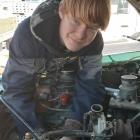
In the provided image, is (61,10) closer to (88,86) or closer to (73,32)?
(73,32)

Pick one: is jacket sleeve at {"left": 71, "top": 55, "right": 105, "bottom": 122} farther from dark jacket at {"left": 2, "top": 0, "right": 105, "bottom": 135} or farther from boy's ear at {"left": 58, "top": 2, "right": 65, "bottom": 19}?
boy's ear at {"left": 58, "top": 2, "right": 65, "bottom": 19}

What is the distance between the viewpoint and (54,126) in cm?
148

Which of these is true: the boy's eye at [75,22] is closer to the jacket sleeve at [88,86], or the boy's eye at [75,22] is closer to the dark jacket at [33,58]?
the dark jacket at [33,58]

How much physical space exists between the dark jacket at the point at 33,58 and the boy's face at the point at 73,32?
49 mm

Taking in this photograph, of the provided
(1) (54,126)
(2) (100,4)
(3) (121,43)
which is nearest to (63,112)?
(1) (54,126)

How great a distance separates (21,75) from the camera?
1336 mm

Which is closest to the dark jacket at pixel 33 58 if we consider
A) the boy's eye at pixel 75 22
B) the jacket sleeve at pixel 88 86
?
the jacket sleeve at pixel 88 86

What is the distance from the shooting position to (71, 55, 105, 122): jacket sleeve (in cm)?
142

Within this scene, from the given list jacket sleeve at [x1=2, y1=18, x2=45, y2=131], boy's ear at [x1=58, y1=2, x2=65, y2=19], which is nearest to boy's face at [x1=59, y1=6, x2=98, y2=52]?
boy's ear at [x1=58, y1=2, x2=65, y2=19]

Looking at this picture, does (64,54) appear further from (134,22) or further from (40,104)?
(134,22)

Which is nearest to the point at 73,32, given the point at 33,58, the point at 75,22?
the point at 75,22

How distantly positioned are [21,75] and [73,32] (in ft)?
0.97

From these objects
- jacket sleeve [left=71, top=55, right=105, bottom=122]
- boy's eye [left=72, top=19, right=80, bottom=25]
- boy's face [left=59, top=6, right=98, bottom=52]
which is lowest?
jacket sleeve [left=71, top=55, right=105, bottom=122]

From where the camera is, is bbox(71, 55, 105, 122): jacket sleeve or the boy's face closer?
the boy's face
